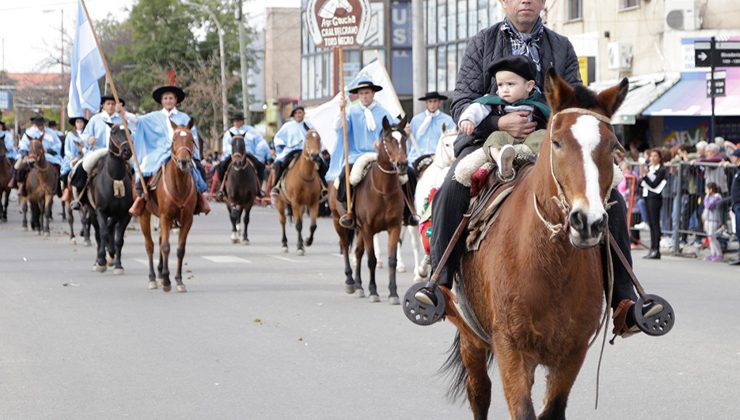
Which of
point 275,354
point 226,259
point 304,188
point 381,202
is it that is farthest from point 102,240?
point 275,354

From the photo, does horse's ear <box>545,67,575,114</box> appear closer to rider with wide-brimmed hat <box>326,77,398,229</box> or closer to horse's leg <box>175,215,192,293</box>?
horse's leg <box>175,215,192,293</box>

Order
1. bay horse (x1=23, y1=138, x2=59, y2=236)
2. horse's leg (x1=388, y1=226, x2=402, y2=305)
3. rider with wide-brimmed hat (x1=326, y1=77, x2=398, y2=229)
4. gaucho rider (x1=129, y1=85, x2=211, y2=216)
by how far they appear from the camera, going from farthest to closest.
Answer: bay horse (x1=23, y1=138, x2=59, y2=236) → rider with wide-brimmed hat (x1=326, y1=77, x2=398, y2=229) → gaucho rider (x1=129, y1=85, x2=211, y2=216) → horse's leg (x1=388, y1=226, x2=402, y2=305)

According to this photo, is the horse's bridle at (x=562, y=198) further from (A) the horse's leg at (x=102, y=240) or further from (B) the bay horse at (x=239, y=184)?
(B) the bay horse at (x=239, y=184)

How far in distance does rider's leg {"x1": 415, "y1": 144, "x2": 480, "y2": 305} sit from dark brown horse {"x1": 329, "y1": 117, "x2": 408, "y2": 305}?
24.8ft

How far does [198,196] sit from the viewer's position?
1650cm

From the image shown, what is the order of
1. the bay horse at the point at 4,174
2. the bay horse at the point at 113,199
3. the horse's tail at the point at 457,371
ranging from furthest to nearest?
the bay horse at the point at 4,174
the bay horse at the point at 113,199
the horse's tail at the point at 457,371

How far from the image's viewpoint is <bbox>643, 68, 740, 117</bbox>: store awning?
96.0ft

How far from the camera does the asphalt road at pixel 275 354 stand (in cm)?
853

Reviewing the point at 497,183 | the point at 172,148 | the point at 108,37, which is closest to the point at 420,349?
the point at 497,183

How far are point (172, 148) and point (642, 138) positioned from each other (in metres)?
21.7

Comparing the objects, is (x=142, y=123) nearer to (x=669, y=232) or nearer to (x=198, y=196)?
(x=198, y=196)

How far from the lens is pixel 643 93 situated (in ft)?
108

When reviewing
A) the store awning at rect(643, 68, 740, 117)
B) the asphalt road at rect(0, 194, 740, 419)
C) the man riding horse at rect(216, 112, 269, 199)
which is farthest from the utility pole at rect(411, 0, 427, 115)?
the asphalt road at rect(0, 194, 740, 419)

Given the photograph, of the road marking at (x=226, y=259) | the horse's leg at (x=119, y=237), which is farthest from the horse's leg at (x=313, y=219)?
the horse's leg at (x=119, y=237)
